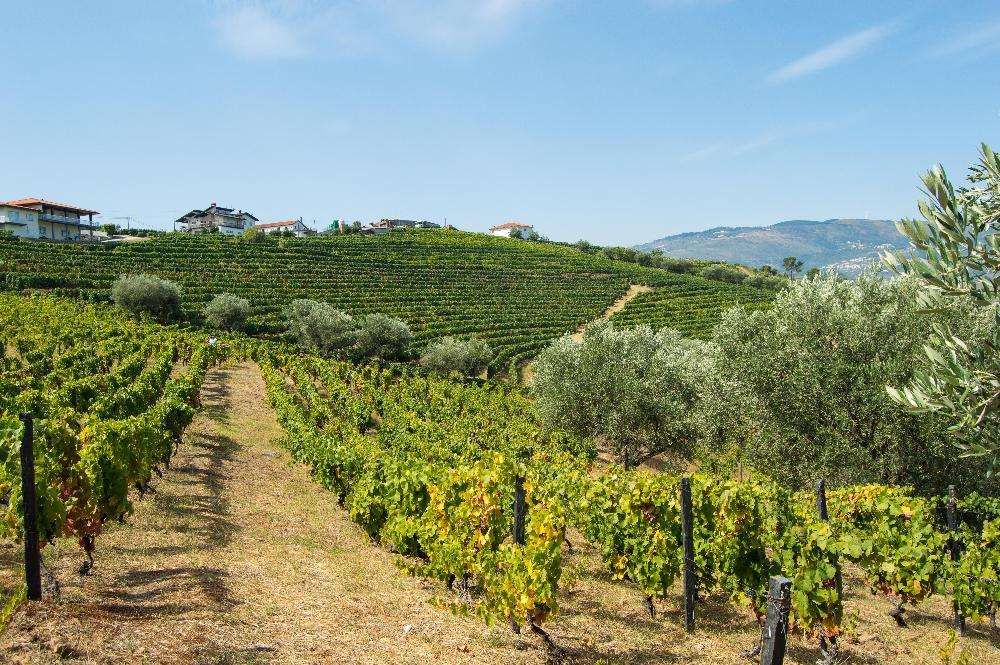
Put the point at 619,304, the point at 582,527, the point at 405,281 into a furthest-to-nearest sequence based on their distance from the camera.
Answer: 1. the point at 619,304
2. the point at 405,281
3. the point at 582,527

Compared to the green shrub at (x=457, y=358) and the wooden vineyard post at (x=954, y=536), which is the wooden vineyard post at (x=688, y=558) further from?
the green shrub at (x=457, y=358)

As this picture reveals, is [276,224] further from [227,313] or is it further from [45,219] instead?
[227,313]

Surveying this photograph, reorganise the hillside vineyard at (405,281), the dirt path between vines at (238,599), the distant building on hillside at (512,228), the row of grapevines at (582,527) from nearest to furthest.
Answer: the dirt path between vines at (238,599) < the row of grapevines at (582,527) < the hillside vineyard at (405,281) < the distant building on hillside at (512,228)

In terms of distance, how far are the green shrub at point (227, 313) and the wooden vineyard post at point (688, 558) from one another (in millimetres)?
59593

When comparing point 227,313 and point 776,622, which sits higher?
point 227,313

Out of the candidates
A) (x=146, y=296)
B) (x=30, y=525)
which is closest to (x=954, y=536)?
(x=30, y=525)

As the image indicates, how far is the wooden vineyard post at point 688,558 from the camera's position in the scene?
8.79 meters

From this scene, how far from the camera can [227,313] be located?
199 ft

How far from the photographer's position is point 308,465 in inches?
819

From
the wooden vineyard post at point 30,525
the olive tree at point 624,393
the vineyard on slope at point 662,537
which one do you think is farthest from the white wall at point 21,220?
the wooden vineyard post at point 30,525

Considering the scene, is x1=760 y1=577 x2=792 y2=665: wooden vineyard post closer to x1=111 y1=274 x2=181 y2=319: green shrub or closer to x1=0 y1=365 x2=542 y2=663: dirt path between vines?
x1=0 y1=365 x2=542 y2=663: dirt path between vines

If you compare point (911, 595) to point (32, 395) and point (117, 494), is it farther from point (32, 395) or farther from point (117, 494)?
point (32, 395)

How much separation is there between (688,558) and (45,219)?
379 ft

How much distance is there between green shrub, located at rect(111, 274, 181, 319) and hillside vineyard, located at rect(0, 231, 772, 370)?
Answer: 2465 millimetres
